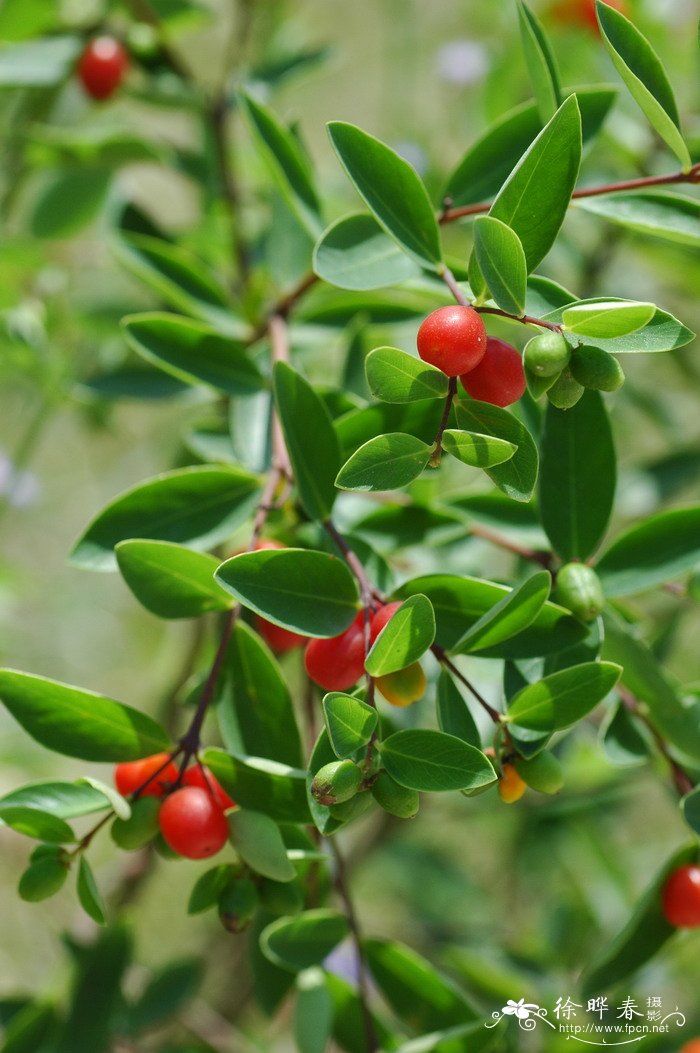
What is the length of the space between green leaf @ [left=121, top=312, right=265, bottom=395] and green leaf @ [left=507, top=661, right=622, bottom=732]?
0.30 meters

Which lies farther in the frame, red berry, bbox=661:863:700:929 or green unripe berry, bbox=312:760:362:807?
red berry, bbox=661:863:700:929

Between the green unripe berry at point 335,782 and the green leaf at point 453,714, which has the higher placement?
the green unripe berry at point 335,782

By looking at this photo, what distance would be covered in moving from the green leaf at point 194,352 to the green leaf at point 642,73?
290mm

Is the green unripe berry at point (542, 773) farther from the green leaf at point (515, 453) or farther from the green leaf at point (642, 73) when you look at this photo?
the green leaf at point (642, 73)

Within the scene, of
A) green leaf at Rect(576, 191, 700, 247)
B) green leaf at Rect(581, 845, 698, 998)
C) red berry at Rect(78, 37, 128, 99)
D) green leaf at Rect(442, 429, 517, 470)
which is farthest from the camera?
red berry at Rect(78, 37, 128, 99)

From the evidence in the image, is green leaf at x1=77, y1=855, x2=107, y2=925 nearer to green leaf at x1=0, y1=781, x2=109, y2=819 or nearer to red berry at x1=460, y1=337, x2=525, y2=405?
green leaf at x1=0, y1=781, x2=109, y2=819

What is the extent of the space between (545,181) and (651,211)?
0.11m

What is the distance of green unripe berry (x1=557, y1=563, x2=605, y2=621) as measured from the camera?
0.48 meters

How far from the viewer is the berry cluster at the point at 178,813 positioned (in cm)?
45

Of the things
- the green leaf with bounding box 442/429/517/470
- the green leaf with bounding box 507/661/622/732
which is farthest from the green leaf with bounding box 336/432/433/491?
the green leaf with bounding box 507/661/622/732

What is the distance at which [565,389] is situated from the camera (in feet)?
1.30

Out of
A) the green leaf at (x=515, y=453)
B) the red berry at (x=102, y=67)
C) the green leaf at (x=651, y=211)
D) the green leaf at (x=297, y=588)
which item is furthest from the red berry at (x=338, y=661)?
the red berry at (x=102, y=67)

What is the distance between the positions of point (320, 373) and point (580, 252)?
318 millimetres

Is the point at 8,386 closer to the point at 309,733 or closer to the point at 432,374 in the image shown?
the point at 309,733
